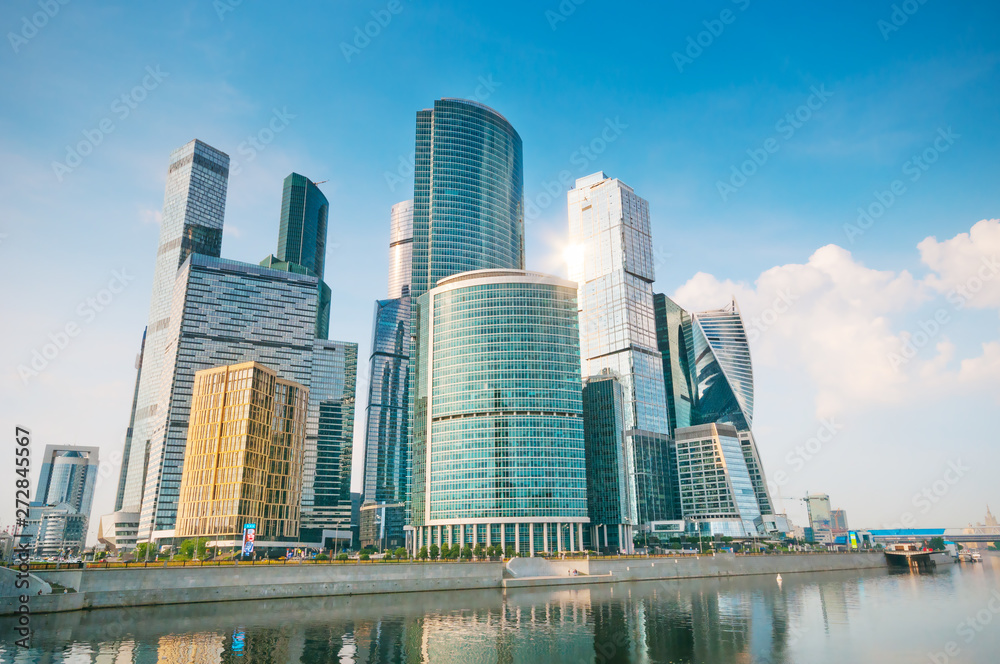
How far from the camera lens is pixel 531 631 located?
72562mm

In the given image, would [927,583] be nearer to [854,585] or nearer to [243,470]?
[854,585]

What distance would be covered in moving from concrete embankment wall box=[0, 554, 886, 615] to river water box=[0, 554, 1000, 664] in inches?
122

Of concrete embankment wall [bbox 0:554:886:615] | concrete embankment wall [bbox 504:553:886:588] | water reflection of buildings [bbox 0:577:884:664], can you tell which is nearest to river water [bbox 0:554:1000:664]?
water reflection of buildings [bbox 0:577:884:664]

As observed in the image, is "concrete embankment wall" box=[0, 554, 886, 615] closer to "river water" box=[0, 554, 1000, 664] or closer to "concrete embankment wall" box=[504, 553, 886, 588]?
"concrete embankment wall" box=[504, 553, 886, 588]

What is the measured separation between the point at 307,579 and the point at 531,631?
52136 mm

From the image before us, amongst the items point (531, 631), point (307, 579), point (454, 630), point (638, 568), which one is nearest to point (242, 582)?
point (307, 579)

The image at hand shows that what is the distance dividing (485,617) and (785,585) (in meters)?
94.4

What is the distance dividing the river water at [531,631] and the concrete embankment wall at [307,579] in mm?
3091

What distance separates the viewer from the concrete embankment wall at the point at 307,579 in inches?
3472

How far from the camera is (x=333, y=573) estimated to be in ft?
366

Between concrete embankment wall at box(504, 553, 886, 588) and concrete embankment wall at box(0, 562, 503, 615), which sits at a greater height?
concrete embankment wall at box(0, 562, 503, 615)

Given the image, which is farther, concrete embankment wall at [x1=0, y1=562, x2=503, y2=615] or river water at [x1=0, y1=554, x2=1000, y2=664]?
concrete embankment wall at [x1=0, y1=562, x2=503, y2=615]

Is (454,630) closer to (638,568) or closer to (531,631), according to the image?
(531,631)

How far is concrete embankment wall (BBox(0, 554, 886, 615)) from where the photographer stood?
88.2 meters
